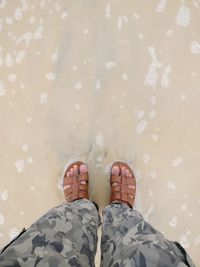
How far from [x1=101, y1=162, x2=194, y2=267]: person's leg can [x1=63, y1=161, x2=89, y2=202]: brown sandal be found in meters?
0.29

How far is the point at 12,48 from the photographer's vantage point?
1.30 m

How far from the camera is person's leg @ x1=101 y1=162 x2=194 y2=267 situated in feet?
2.11

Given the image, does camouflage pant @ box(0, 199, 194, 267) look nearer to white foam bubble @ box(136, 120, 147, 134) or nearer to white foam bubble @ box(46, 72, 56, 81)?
white foam bubble @ box(136, 120, 147, 134)

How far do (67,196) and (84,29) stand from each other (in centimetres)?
58

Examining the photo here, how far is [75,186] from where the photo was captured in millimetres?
1220

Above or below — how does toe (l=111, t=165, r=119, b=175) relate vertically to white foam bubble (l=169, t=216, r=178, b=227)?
above

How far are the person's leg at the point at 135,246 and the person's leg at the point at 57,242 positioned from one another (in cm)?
4

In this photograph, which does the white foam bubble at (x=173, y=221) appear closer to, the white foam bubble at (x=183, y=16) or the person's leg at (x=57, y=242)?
the person's leg at (x=57, y=242)

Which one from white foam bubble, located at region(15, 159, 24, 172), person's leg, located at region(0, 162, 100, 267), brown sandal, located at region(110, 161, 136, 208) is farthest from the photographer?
white foam bubble, located at region(15, 159, 24, 172)

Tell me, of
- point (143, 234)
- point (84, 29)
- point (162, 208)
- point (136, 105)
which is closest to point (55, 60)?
point (84, 29)

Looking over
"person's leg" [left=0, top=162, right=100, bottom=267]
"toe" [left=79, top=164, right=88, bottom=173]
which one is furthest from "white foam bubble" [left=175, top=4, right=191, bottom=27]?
"person's leg" [left=0, top=162, right=100, bottom=267]

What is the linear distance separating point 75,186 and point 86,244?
447mm

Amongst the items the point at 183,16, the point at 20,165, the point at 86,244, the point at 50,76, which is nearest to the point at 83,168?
the point at 20,165

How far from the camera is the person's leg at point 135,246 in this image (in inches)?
25.3
